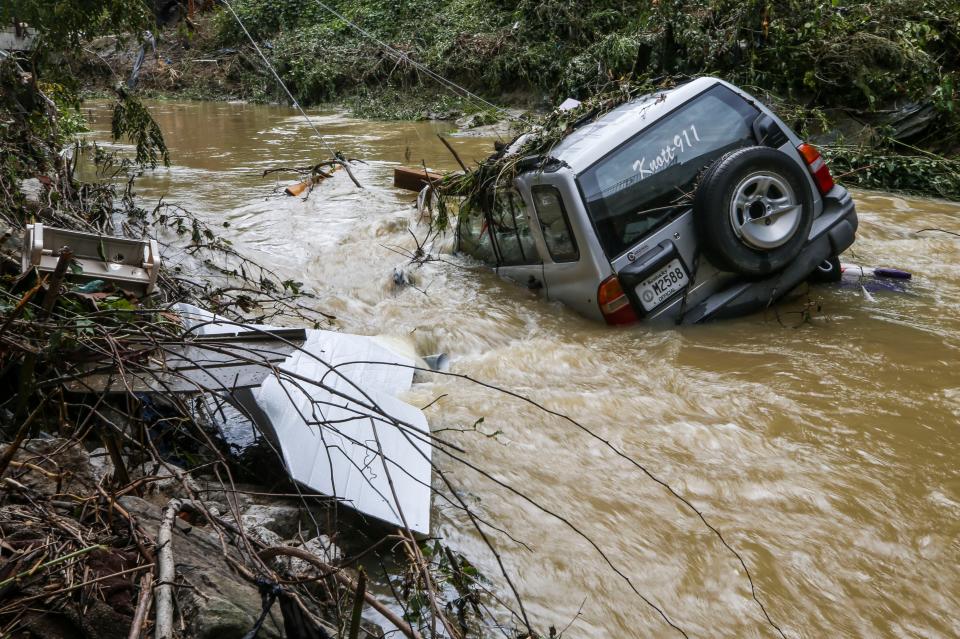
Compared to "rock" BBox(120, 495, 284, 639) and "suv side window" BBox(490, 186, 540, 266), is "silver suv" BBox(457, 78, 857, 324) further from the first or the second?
"rock" BBox(120, 495, 284, 639)

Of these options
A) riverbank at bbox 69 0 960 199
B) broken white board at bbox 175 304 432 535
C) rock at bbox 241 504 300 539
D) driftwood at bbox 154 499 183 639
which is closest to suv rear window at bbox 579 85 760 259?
riverbank at bbox 69 0 960 199

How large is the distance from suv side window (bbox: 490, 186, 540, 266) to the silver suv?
0.18m

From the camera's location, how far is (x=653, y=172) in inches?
223

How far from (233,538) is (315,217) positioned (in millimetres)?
7626

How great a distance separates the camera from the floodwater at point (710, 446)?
11.1 feet

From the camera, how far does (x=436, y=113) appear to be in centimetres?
1897

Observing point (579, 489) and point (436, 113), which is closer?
point (579, 489)

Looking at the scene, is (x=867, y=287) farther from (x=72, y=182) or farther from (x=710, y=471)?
(x=72, y=182)

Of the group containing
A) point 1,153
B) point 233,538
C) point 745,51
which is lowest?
point 233,538

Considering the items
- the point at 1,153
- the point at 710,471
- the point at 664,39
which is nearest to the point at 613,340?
the point at 710,471

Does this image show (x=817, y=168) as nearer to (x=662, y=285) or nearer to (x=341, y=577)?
(x=662, y=285)

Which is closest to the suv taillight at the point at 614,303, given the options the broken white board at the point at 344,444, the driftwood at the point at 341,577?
the broken white board at the point at 344,444

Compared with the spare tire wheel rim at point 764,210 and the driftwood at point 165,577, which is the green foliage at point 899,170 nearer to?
the spare tire wheel rim at point 764,210

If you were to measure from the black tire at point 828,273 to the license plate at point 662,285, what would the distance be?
57.7 inches
